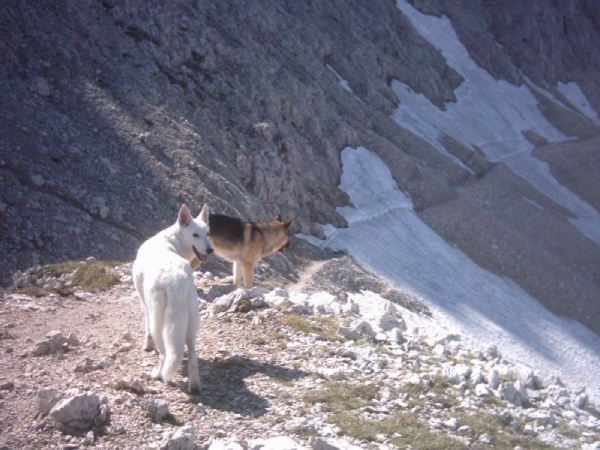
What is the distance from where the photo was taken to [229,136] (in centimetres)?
3353

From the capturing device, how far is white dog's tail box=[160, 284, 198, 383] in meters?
9.27

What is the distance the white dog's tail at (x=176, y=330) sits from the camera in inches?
365

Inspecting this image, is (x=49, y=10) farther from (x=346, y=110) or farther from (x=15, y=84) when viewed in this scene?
(x=346, y=110)

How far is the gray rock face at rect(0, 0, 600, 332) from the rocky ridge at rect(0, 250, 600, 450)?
928 centimetres

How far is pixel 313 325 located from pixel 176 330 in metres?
3.84

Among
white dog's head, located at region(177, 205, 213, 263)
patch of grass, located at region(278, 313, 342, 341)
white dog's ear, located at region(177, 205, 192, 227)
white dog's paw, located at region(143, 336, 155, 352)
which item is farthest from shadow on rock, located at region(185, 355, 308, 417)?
white dog's ear, located at region(177, 205, 192, 227)

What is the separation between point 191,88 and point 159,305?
26.0m

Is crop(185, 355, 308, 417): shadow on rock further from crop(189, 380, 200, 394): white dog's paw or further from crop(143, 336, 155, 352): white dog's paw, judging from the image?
crop(143, 336, 155, 352): white dog's paw

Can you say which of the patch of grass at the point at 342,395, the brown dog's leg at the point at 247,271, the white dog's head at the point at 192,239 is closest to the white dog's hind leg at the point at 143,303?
the white dog's head at the point at 192,239

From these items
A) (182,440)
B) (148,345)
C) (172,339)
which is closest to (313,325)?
(148,345)

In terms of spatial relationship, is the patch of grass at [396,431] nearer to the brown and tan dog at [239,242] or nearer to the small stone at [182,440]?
the small stone at [182,440]

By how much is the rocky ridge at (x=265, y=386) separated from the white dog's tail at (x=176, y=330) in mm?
434

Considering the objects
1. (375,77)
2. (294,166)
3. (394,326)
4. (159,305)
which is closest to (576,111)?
(375,77)

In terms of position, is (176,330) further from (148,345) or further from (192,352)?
(148,345)
